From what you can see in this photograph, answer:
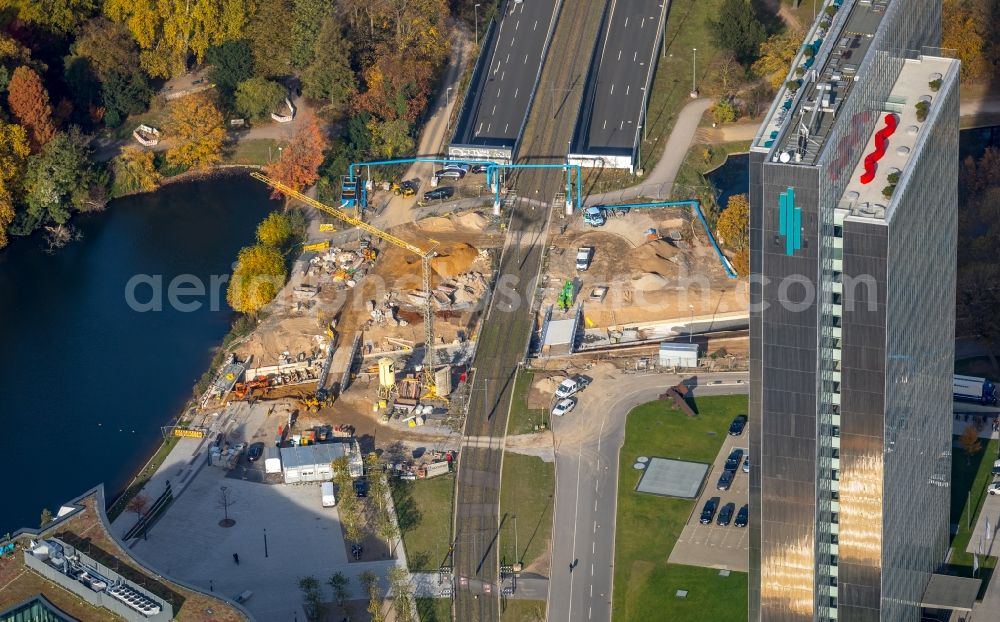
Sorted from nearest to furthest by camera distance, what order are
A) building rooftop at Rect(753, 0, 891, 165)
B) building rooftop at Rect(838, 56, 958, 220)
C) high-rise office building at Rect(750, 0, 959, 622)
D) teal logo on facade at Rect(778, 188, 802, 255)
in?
teal logo on facade at Rect(778, 188, 802, 255) → building rooftop at Rect(753, 0, 891, 165) → high-rise office building at Rect(750, 0, 959, 622) → building rooftop at Rect(838, 56, 958, 220)

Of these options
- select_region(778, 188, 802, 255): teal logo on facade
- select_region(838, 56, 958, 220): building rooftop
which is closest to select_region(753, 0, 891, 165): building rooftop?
select_region(778, 188, 802, 255): teal logo on facade

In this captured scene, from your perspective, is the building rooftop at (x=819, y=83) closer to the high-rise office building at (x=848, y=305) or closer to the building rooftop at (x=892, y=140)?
the high-rise office building at (x=848, y=305)

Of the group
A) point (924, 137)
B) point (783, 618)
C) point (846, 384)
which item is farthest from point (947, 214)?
point (783, 618)

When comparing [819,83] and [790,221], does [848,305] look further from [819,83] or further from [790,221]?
[819,83]

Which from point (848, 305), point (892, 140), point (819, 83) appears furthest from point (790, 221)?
point (892, 140)

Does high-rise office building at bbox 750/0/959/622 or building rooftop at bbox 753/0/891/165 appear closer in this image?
building rooftop at bbox 753/0/891/165

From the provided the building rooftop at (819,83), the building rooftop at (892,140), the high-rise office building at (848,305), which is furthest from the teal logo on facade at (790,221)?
the building rooftop at (892,140)

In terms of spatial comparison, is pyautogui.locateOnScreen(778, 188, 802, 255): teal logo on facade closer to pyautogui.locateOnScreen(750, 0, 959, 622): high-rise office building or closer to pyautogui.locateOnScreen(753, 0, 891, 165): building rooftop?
pyautogui.locateOnScreen(750, 0, 959, 622): high-rise office building
